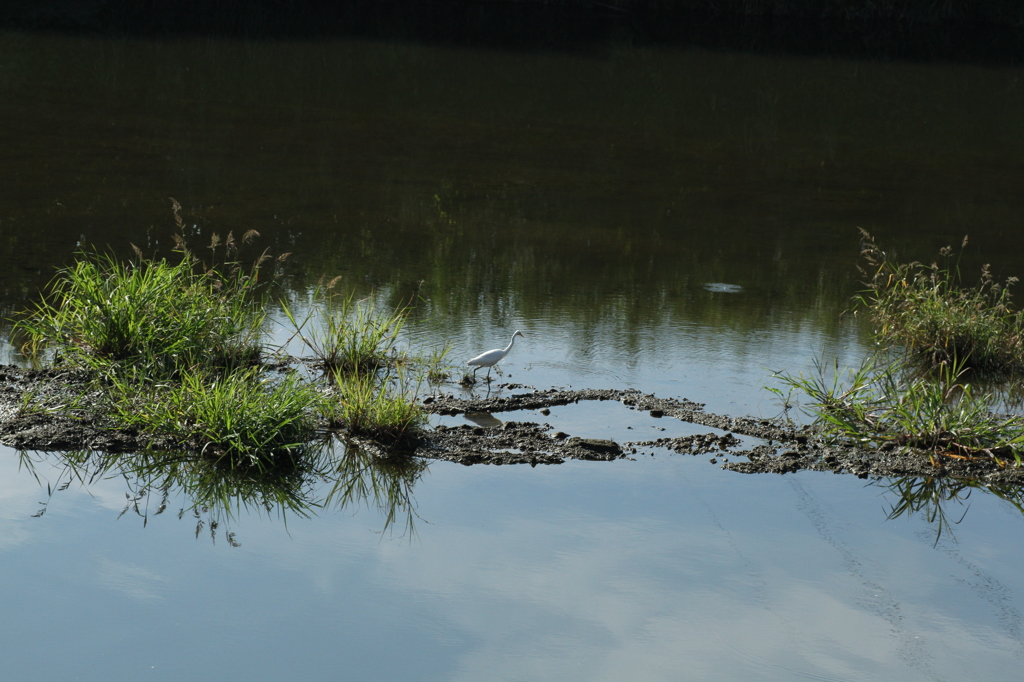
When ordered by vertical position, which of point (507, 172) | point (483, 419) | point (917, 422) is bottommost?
point (483, 419)

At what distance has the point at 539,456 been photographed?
543cm

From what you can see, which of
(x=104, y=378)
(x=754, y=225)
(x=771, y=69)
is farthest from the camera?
(x=771, y=69)

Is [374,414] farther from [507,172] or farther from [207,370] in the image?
[507,172]

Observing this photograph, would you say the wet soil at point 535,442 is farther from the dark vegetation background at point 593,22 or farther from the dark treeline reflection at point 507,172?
the dark vegetation background at point 593,22

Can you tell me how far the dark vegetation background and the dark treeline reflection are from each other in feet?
7.31

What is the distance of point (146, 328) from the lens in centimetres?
593

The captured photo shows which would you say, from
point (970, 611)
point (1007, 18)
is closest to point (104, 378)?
point (970, 611)

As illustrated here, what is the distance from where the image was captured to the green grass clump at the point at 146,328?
19.2 ft

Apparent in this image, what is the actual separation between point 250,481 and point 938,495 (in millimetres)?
3185

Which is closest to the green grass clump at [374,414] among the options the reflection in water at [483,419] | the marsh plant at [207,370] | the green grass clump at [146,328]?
the marsh plant at [207,370]

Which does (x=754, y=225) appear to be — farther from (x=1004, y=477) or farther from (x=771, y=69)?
(x=771, y=69)

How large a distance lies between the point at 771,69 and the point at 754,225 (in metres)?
11.8

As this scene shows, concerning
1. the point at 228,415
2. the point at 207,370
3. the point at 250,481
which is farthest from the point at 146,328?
the point at 250,481

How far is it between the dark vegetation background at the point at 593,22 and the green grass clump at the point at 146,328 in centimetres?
1573
